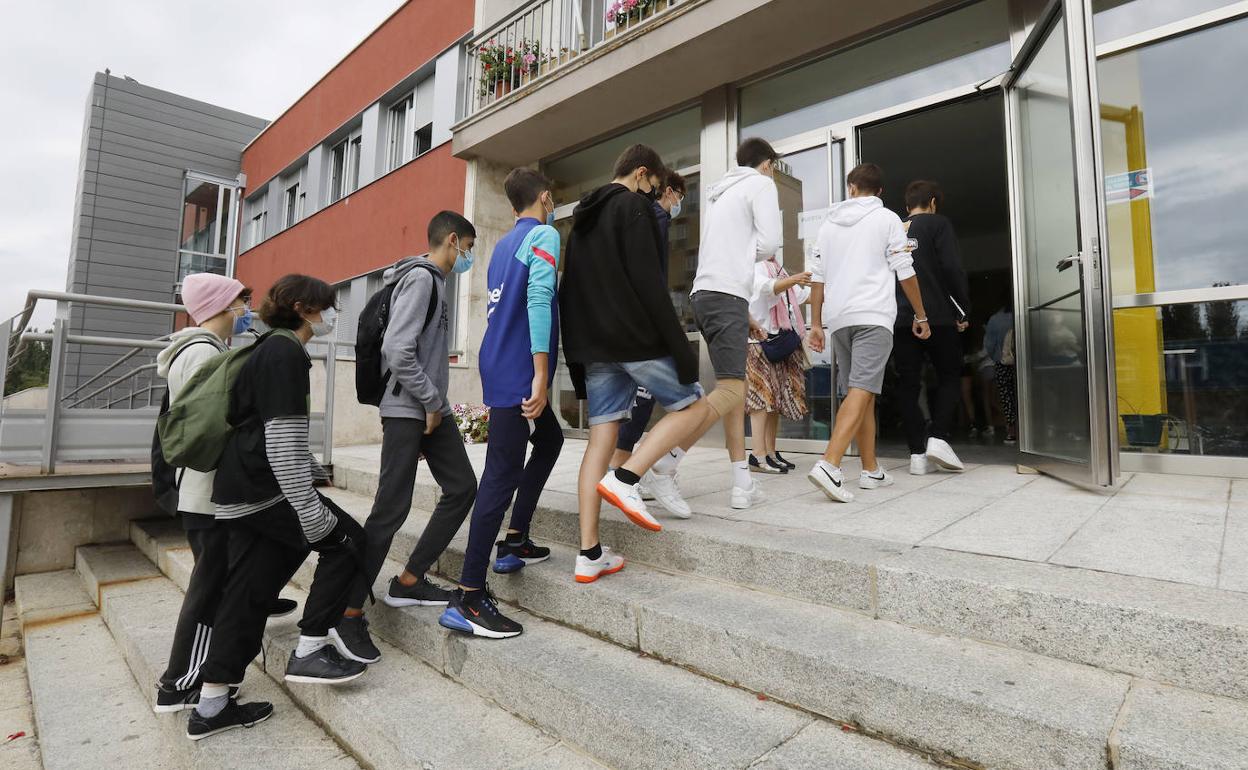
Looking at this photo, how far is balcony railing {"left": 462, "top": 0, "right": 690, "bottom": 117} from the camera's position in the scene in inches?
310

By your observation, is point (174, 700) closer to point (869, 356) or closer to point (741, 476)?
point (741, 476)

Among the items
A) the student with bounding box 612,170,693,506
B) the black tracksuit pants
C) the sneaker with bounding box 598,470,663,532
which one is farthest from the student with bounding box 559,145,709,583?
the black tracksuit pants

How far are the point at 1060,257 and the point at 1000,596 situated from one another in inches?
113

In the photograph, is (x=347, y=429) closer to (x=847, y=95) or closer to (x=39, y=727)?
(x=39, y=727)

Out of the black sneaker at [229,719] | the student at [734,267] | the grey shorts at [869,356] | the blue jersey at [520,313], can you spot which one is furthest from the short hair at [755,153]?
the black sneaker at [229,719]

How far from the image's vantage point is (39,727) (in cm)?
276

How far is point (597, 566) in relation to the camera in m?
2.54

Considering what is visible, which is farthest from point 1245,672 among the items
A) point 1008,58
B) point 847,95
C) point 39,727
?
point 847,95

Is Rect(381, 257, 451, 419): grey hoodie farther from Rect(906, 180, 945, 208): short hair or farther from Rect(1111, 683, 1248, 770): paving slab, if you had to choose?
Rect(906, 180, 945, 208): short hair

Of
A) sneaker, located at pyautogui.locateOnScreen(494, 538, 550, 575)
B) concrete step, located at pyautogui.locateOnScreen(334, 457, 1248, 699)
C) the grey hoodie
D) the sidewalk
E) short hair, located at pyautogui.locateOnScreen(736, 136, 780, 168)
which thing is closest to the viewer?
concrete step, located at pyautogui.locateOnScreen(334, 457, 1248, 699)

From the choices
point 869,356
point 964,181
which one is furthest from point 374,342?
point 964,181

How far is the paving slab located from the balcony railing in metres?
7.49

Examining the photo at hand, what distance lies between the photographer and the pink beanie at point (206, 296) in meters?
2.60

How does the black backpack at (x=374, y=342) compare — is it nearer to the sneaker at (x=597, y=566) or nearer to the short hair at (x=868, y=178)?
the sneaker at (x=597, y=566)
